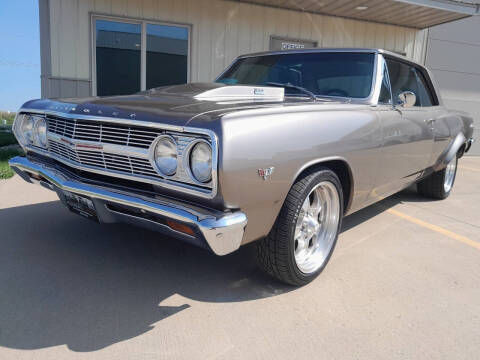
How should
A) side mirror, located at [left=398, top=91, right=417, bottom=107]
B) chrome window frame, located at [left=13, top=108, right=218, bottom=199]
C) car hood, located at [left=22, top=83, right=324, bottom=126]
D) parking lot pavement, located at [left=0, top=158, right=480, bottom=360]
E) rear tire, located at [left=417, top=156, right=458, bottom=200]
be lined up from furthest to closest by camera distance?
rear tire, located at [left=417, top=156, right=458, bottom=200], side mirror, located at [left=398, top=91, right=417, bottom=107], car hood, located at [left=22, top=83, right=324, bottom=126], parking lot pavement, located at [left=0, top=158, right=480, bottom=360], chrome window frame, located at [left=13, top=108, right=218, bottom=199]

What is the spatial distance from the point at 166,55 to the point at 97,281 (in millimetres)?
5986

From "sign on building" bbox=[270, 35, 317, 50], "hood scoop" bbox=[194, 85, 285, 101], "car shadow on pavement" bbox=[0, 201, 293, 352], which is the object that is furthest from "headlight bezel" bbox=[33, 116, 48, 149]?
"sign on building" bbox=[270, 35, 317, 50]

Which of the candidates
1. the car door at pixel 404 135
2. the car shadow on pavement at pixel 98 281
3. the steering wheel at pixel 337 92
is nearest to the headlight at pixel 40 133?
the car shadow on pavement at pixel 98 281

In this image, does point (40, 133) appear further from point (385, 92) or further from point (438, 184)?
point (438, 184)

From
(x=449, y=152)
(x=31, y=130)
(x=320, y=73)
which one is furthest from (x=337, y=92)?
(x=31, y=130)

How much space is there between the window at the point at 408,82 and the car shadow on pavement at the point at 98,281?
2.03 metres

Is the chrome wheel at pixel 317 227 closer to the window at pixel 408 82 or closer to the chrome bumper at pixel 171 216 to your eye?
the chrome bumper at pixel 171 216

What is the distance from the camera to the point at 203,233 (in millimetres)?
1848

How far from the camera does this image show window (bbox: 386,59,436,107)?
3.59 metres

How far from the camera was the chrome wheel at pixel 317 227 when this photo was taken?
2.64m

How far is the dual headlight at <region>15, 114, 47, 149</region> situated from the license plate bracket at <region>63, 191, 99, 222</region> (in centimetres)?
66

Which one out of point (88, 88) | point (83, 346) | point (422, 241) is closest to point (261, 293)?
point (83, 346)

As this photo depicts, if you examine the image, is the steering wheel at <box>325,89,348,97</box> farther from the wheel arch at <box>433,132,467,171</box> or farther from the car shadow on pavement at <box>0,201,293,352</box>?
the wheel arch at <box>433,132,467,171</box>

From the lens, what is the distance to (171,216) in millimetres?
1933
